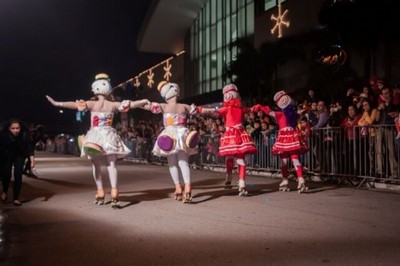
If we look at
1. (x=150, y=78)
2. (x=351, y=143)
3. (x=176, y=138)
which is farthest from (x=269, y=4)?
(x=150, y=78)

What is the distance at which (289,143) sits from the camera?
995 centimetres

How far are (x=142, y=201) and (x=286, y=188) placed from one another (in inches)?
122

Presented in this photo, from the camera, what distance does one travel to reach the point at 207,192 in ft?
34.2

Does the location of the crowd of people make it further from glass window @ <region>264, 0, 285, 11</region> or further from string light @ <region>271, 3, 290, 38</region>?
glass window @ <region>264, 0, 285, 11</region>

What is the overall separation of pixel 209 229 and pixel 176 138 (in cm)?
279

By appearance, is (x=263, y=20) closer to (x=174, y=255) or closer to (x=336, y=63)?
(x=336, y=63)

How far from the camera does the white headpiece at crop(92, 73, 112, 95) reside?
8891 mm

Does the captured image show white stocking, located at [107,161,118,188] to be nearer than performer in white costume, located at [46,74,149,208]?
No

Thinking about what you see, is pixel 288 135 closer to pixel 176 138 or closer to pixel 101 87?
pixel 176 138

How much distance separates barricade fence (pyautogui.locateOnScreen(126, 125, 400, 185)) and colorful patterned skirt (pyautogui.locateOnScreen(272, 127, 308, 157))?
169 cm

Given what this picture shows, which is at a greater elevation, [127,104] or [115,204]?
[127,104]

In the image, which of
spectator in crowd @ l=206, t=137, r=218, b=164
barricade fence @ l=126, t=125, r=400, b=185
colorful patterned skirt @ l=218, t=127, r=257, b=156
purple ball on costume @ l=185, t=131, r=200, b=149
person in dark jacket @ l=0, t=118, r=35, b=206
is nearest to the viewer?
purple ball on costume @ l=185, t=131, r=200, b=149

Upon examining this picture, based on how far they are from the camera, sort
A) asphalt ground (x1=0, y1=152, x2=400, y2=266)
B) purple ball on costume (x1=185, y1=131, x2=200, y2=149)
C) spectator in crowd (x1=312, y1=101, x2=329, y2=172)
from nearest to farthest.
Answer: asphalt ground (x1=0, y1=152, x2=400, y2=266) → purple ball on costume (x1=185, y1=131, x2=200, y2=149) → spectator in crowd (x1=312, y1=101, x2=329, y2=172)

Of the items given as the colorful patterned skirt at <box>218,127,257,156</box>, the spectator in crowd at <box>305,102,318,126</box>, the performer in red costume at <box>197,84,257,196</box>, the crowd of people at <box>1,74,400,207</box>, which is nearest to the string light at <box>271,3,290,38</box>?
the crowd of people at <box>1,74,400,207</box>
